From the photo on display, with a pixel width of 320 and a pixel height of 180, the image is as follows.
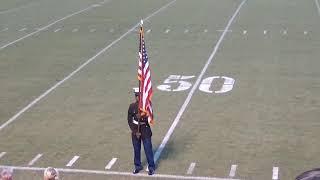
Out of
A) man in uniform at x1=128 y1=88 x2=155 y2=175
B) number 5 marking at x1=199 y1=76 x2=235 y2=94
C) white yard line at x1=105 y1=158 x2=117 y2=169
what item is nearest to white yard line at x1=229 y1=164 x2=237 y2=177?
man in uniform at x1=128 y1=88 x2=155 y2=175

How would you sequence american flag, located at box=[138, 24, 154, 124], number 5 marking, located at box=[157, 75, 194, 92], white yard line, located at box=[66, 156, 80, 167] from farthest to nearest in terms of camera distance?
number 5 marking, located at box=[157, 75, 194, 92], white yard line, located at box=[66, 156, 80, 167], american flag, located at box=[138, 24, 154, 124]

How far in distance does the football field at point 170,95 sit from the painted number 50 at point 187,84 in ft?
0.20

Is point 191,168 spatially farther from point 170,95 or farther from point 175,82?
point 175,82

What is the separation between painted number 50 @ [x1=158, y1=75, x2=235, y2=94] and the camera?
19141 mm

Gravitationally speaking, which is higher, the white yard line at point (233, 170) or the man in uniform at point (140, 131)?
the man in uniform at point (140, 131)

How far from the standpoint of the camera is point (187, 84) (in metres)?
19.7

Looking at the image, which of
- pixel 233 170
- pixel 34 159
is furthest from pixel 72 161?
pixel 233 170

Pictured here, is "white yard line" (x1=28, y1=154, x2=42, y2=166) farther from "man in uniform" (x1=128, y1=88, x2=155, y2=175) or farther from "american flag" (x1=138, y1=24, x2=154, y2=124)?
"american flag" (x1=138, y1=24, x2=154, y2=124)

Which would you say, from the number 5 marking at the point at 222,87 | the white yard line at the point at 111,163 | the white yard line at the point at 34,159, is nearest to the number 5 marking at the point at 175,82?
the number 5 marking at the point at 222,87

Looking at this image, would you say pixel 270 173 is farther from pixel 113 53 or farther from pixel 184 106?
pixel 113 53

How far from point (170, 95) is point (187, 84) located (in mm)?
1362

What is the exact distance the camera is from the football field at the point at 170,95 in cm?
1316

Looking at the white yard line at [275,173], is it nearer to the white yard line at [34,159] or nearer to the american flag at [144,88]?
the american flag at [144,88]

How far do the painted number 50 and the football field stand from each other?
0.06 metres
